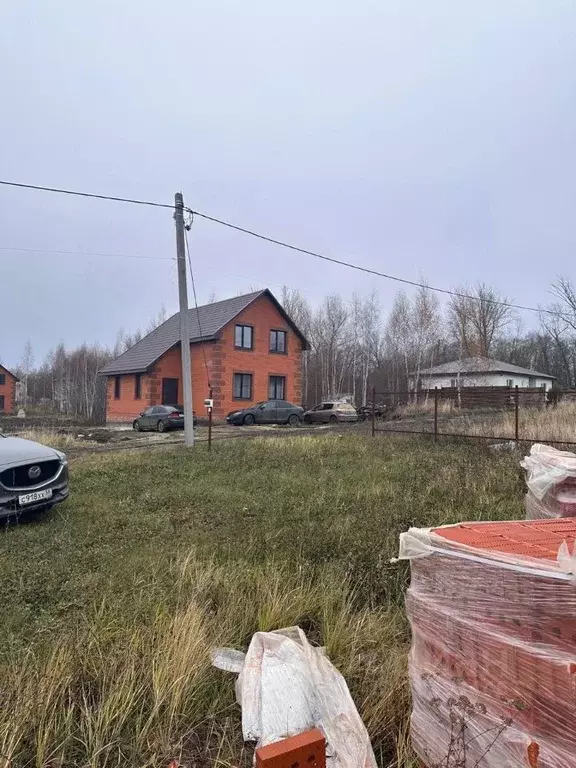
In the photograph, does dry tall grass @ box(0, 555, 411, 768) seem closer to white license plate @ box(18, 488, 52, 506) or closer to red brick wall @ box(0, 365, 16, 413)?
white license plate @ box(18, 488, 52, 506)

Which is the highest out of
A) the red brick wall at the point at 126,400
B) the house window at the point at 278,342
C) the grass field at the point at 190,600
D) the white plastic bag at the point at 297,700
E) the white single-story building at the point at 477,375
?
the house window at the point at 278,342

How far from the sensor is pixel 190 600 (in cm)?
337

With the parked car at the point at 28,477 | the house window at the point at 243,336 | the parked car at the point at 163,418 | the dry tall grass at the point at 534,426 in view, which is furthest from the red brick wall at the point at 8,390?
the parked car at the point at 28,477

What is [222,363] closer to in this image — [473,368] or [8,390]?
[473,368]

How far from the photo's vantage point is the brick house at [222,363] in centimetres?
2741

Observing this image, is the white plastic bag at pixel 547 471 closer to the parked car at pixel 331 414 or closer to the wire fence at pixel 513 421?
the wire fence at pixel 513 421

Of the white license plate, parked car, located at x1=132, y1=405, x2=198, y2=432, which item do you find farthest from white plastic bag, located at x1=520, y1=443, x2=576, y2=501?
parked car, located at x1=132, y1=405, x2=198, y2=432

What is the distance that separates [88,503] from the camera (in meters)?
7.00

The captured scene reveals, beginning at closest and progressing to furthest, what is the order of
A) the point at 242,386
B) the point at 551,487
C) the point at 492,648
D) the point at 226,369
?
the point at 492,648, the point at 551,487, the point at 226,369, the point at 242,386

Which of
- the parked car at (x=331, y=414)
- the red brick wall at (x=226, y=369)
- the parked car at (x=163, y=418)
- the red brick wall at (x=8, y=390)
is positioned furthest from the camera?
the red brick wall at (x=8, y=390)

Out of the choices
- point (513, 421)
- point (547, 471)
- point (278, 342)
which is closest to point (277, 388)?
point (278, 342)

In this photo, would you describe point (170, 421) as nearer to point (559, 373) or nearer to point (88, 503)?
point (88, 503)

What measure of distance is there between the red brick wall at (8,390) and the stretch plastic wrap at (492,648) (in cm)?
6742

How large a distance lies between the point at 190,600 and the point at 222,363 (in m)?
24.2
